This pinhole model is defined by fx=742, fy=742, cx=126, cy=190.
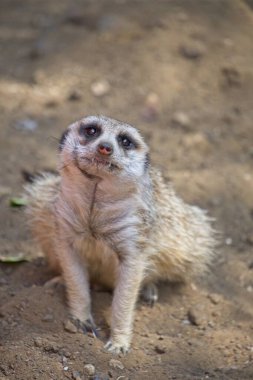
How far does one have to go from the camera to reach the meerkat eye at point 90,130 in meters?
3.10

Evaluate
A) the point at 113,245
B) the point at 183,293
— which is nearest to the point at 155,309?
the point at 183,293

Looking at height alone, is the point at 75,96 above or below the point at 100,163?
below

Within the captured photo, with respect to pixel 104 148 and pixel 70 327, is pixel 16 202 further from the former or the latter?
pixel 104 148

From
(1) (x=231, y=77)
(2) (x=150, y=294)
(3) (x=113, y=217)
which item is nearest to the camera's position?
(3) (x=113, y=217)

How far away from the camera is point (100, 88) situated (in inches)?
226

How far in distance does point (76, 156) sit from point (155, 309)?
40.9 inches

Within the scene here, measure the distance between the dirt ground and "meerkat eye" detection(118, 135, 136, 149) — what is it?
0.82 m

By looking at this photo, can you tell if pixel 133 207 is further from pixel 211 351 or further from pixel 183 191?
pixel 183 191

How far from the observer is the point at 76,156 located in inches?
120

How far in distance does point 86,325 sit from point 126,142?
33.5 inches

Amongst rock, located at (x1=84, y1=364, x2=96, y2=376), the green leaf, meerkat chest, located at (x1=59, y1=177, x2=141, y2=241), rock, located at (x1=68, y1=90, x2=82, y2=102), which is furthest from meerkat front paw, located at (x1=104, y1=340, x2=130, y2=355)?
rock, located at (x1=68, y1=90, x2=82, y2=102)

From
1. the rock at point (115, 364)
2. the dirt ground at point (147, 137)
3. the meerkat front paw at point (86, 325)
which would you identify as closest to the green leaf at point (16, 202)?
the dirt ground at point (147, 137)

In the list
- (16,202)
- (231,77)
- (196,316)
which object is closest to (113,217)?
(196,316)

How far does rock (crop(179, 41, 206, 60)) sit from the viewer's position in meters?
5.99
